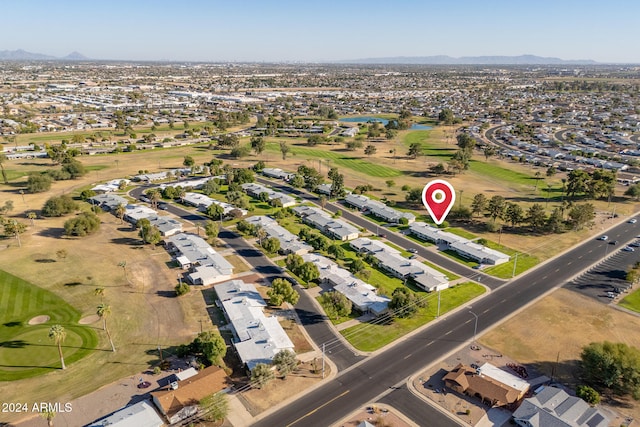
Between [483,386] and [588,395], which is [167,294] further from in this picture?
[588,395]

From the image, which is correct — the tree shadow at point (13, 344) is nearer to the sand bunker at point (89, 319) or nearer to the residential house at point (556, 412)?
the sand bunker at point (89, 319)

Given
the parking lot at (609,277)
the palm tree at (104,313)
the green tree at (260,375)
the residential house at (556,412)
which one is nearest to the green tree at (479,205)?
the parking lot at (609,277)

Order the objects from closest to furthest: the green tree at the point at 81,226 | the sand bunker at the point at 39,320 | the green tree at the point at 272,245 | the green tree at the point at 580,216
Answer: the sand bunker at the point at 39,320
the green tree at the point at 272,245
the green tree at the point at 81,226
the green tree at the point at 580,216

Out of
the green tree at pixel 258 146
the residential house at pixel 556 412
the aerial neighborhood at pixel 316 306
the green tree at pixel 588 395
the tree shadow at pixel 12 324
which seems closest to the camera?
the residential house at pixel 556 412

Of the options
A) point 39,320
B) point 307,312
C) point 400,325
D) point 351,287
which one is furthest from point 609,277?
point 39,320

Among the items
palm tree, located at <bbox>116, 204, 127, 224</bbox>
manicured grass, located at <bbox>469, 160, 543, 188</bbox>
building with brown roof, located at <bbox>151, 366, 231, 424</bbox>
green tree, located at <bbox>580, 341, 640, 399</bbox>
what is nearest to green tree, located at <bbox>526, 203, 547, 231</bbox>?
manicured grass, located at <bbox>469, 160, 543, 188</bbox>

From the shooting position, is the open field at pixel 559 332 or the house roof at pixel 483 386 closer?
the house roof at pixel 483 386

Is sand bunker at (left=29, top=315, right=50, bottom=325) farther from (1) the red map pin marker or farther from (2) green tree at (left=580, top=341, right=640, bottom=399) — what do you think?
(2) green tree at (left=580, top=341, right=640, bottom=399)
